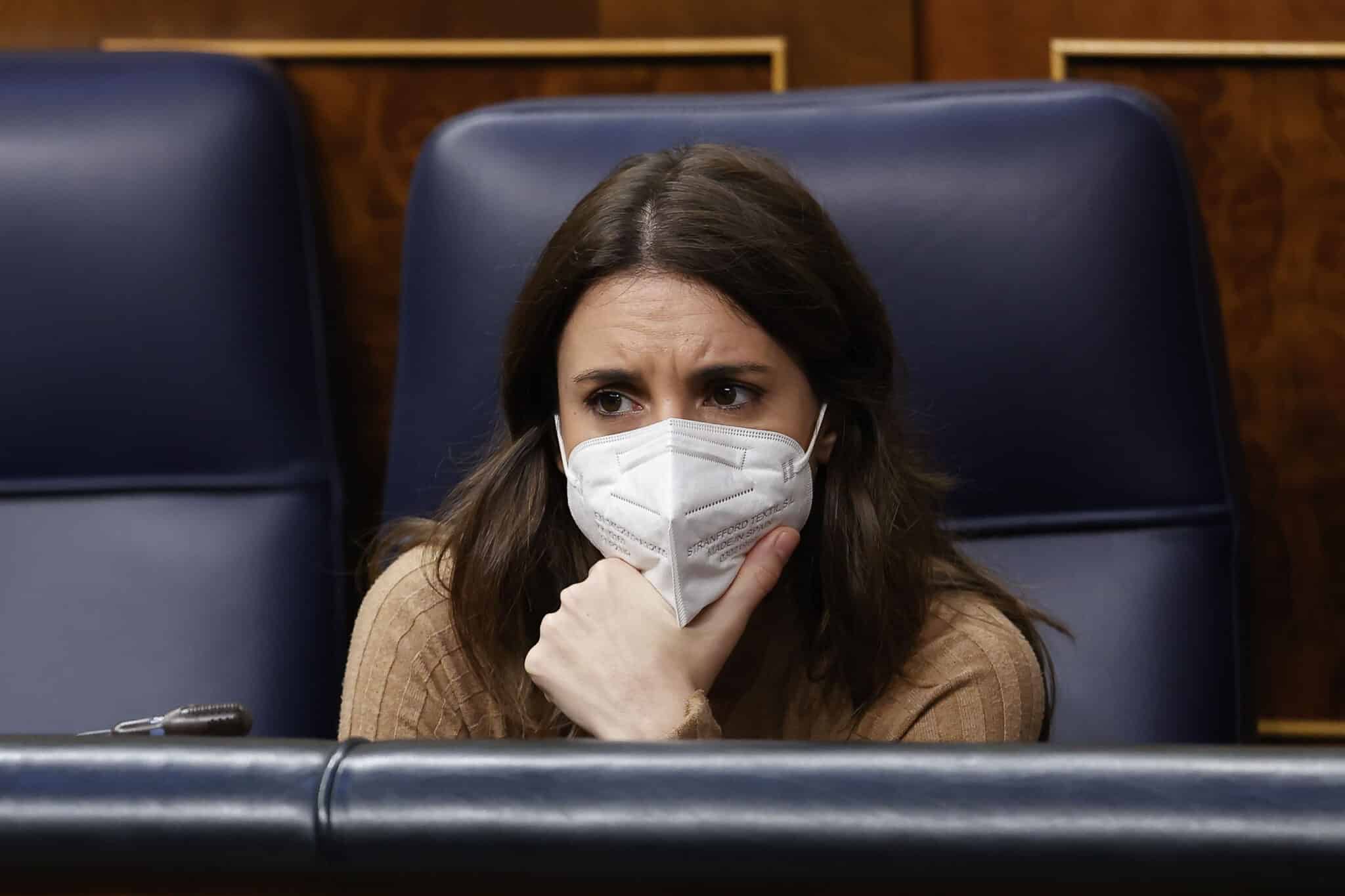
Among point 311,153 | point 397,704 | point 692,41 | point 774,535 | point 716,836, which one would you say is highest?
point 692,41

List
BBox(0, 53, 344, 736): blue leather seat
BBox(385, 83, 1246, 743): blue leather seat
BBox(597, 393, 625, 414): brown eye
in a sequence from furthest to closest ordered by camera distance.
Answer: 1. BBox(0, 53, 344, 736): blue leather seat
2. BBox(385, 83, 1246, 743): blue leather seat
3. BBox(597, 393, 625, 414): brown eye

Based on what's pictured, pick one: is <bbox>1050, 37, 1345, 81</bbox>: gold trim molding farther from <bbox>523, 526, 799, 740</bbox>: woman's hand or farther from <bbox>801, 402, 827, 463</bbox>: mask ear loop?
<bbox>523, 526, 799, 740</bbox>: woman's hand

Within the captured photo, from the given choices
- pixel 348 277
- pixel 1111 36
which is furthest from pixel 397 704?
pixel 1111 36

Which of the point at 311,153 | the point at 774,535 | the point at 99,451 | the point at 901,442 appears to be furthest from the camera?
the point at 311,153

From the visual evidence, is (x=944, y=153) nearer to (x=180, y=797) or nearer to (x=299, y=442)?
(x=299, y=442)

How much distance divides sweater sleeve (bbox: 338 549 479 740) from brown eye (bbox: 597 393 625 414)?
246mm

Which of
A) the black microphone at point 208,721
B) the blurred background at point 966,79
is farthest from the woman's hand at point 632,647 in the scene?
the blurred background at point 966,79

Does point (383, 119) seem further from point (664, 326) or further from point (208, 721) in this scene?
point (208, 721)

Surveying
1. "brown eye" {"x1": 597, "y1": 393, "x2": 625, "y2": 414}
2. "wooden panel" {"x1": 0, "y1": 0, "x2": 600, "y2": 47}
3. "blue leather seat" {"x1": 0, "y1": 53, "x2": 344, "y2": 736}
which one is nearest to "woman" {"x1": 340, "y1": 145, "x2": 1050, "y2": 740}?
"brown eye" {"x1": 597, "y1": 393, "x2": 625, "y2": 414}

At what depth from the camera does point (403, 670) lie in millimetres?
1215

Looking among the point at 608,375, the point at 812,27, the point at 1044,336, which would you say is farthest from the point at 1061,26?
the point at 608,375

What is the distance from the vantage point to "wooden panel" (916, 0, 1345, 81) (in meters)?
1.57

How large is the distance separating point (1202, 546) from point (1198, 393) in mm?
131

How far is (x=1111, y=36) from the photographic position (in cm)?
160
